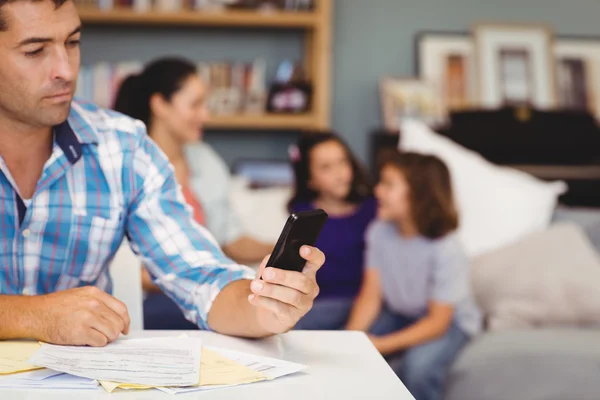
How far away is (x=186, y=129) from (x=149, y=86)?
198 millimetres

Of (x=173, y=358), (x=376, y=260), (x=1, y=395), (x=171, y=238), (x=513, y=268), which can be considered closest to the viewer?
(x=1, y=395)

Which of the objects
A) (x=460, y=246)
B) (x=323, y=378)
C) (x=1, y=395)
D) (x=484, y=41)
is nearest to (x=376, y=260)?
(x=460, y=246)

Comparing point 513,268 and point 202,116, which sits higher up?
point 202,116

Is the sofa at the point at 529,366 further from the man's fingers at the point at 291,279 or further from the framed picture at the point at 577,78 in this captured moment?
the framed picture at the point at 577,78

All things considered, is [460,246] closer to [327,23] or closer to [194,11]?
[327,23]

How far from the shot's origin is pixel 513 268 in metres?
2.08

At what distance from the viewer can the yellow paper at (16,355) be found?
83 cm

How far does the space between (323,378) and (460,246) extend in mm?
1361

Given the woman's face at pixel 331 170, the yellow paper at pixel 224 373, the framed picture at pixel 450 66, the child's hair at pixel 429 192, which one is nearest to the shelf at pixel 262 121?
the framed picture at pixel 450 66

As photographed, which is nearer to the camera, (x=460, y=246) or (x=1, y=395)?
(x=1, y=395)

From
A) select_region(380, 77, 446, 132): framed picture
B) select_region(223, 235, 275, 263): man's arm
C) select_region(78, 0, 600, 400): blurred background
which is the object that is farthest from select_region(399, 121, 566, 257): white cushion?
select_region(380, 77, 446, 132): framed picture

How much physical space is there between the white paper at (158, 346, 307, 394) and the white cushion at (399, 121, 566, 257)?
148 cm

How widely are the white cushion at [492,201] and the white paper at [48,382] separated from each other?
1658mm

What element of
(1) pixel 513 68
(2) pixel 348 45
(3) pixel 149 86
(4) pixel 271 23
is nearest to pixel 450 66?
(1) pixel 513 68
